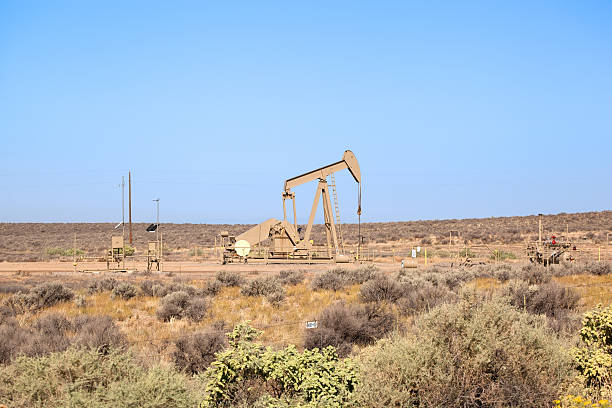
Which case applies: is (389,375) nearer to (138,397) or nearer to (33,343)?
(138,397)

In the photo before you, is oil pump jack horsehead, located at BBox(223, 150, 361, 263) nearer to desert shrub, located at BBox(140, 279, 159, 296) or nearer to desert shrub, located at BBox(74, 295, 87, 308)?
desert shrub, located at BBox(140, 279, 159, 296)

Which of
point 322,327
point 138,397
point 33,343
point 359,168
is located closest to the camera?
point 138,397

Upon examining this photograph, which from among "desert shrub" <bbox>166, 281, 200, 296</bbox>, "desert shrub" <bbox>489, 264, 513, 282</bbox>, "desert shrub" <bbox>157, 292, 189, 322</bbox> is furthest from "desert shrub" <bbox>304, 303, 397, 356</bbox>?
"desert shrub" <bbox>489, 264, 513, 282</bbox>

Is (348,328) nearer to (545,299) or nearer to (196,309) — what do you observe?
(196,309)

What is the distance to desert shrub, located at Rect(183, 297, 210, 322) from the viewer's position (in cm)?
1452

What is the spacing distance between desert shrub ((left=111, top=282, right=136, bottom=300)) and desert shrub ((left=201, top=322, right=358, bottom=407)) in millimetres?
11893

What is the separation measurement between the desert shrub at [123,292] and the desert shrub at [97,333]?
4.82m

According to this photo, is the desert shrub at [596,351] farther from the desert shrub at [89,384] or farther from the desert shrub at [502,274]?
the desert shrub at [502,274]

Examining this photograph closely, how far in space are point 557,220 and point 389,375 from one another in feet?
227

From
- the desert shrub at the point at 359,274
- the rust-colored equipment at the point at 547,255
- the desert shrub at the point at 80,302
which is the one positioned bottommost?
the desert shrub at the point at 80,302

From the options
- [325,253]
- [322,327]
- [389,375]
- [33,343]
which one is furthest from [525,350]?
[325,253]

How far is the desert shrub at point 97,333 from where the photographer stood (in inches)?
381

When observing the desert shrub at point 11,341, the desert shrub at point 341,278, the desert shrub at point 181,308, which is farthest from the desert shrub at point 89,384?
the desert shrub at point 341,278

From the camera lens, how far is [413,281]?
1823 cm
